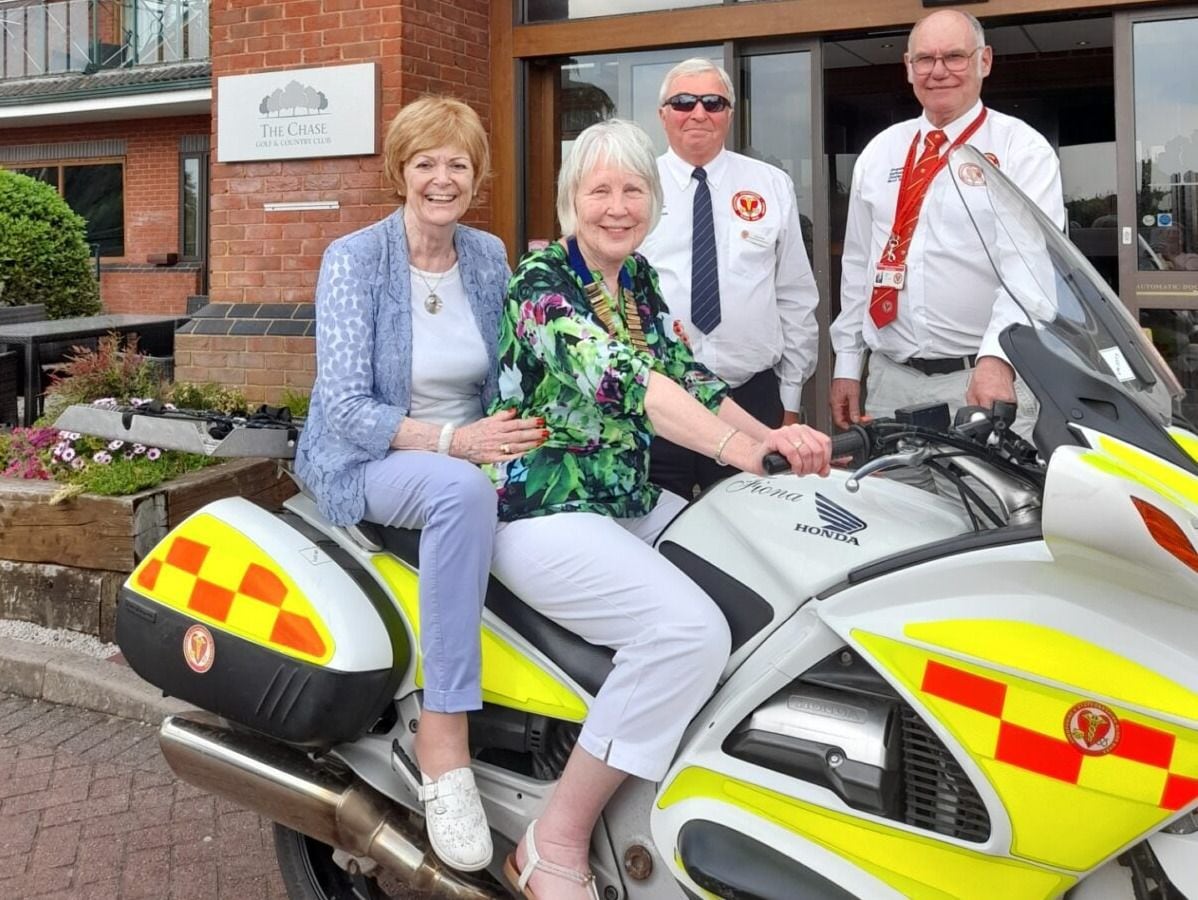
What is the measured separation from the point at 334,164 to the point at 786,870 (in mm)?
5672

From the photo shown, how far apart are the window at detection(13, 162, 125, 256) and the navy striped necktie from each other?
1914 cm

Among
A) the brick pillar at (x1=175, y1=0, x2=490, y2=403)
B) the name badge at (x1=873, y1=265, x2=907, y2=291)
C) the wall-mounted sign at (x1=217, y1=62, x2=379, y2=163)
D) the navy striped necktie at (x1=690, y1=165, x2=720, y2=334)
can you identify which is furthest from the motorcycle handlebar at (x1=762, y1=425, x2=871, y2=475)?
the wall-mounted sign at (x1=217, y1=62, x2=379, y2=163)

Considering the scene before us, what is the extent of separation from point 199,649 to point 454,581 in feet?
2.14

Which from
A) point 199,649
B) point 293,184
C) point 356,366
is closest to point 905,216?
point 356,366

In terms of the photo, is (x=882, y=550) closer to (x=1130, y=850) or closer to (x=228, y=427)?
(x=1130, y=850)

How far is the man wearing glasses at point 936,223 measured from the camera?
3215 millimetres

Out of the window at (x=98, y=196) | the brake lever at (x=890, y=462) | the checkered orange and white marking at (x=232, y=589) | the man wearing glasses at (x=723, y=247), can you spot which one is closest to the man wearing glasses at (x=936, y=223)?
the man wearing glasses at (x=723, y=247)

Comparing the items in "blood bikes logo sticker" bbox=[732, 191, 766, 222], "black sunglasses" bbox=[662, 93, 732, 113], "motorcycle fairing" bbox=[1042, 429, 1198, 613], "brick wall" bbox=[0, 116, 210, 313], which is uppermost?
"brick wall" bbox=[0, 116, 210, 313]

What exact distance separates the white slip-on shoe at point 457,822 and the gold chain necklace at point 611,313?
3.11 feet

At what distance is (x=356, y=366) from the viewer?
247 centimetres

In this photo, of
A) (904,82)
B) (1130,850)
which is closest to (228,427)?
(1130,850)

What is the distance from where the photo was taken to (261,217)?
691 cm

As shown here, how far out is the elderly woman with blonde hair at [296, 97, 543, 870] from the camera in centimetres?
221

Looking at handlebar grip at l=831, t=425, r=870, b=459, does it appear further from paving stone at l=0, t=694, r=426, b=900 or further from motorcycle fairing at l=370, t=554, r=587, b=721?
paving stone at l=0, t=694, r=426, b=900
